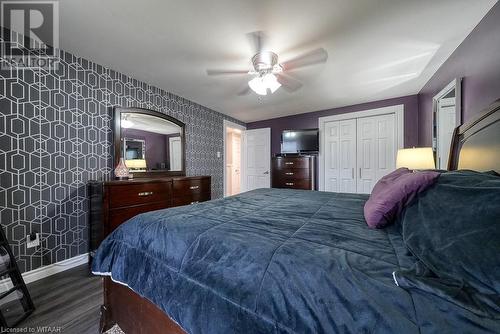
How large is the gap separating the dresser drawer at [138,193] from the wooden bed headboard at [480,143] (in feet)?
10.2

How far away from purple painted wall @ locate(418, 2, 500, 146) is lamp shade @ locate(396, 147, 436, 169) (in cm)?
48

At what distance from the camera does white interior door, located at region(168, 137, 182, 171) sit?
3.29 m

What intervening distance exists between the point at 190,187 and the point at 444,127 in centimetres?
347

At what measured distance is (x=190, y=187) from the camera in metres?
3.10

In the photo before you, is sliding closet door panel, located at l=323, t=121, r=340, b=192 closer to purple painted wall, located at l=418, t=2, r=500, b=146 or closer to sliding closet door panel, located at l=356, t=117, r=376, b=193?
sliding closet door panel, located at l=356, t=117, r=376, b=193

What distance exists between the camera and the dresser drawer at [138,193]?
215 centimetres

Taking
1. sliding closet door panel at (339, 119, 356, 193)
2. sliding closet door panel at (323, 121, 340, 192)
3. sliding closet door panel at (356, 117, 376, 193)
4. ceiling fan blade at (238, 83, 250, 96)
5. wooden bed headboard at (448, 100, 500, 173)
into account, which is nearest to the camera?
wooden bed headboard at (448, 100, 500, 173)

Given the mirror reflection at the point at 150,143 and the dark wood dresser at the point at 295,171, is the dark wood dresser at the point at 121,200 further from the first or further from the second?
the dark wood dresser at the point at 295,171

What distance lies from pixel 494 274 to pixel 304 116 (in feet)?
13.9

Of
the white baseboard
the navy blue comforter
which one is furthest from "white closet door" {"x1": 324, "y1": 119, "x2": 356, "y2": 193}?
the white baseboard

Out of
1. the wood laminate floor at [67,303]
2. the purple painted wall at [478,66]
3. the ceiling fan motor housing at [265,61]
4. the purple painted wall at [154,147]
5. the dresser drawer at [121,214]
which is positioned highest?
the ceiling fan motor housing at [265,61]

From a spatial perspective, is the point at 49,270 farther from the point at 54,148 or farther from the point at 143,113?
the point at 143,113

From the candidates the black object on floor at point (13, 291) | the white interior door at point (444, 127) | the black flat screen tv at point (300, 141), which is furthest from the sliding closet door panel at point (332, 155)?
the black object on floor at point (13, 291)

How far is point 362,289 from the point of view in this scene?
1.93ft
